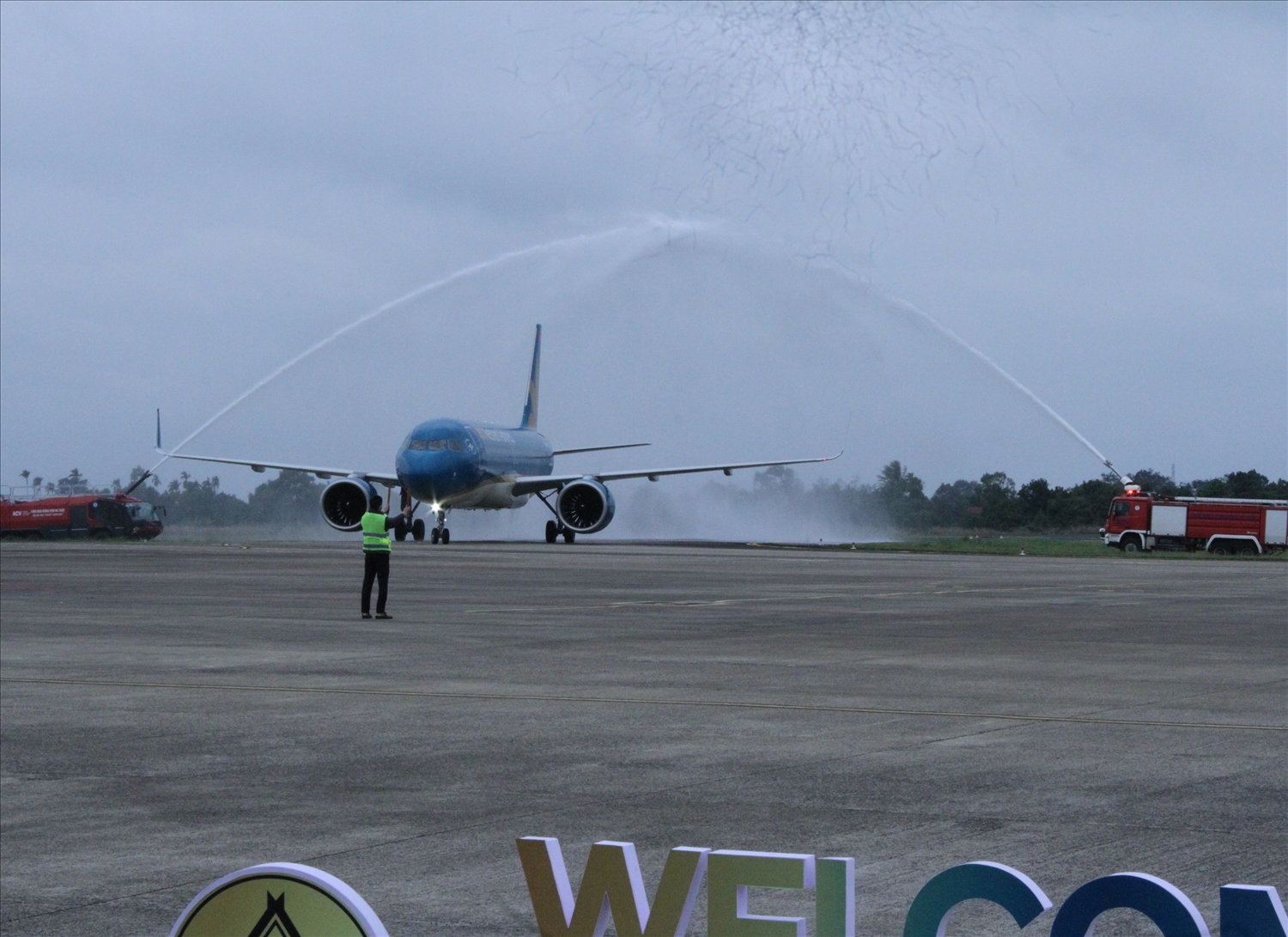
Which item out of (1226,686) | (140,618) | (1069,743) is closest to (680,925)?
(1069,743)

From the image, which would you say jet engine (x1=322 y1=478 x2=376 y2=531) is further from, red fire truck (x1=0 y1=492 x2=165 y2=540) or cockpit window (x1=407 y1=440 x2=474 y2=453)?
red fire truck (x1=0 y1=492 x2=165 y2=540)

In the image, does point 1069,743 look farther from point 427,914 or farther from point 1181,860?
point 427,914

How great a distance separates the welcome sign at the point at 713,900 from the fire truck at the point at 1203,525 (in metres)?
70.8

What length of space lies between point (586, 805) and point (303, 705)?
5.21 meters

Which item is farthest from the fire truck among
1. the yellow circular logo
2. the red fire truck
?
the yellow circular logo

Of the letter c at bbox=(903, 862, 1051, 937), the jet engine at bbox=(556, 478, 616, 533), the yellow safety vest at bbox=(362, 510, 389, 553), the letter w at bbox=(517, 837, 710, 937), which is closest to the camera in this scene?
the letter c at bbox=(903, 862, 1051, 937)

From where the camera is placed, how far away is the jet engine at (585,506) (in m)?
60.5

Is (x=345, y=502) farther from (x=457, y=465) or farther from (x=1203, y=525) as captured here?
(x=1203, y=525)

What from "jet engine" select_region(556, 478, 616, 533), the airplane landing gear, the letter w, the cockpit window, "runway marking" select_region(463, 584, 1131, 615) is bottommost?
"runway marking" select_region(463, 584, 1131, 615)

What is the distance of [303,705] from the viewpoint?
1391 cm

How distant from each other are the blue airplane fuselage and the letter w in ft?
179

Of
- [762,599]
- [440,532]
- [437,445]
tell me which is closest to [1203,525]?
[440,532]

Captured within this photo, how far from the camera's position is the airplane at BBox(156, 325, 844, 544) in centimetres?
5744

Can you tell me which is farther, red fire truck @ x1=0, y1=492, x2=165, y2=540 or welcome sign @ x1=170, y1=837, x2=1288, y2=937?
red fire truck @ x1=0, y1=492, x2=165, y2=540
